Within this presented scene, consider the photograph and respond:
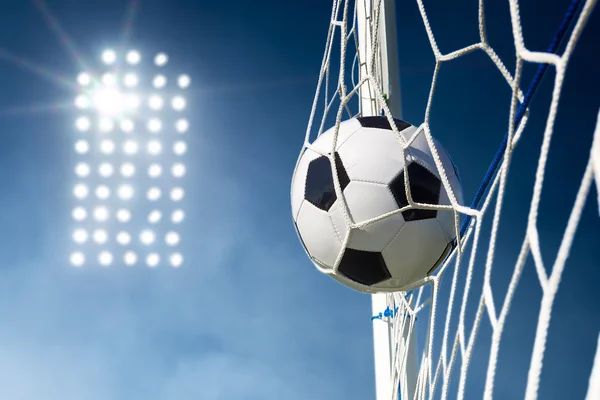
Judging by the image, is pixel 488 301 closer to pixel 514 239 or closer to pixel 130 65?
pixel 514 239

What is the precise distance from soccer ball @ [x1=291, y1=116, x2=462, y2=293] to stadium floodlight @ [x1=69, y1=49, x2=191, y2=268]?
18.4 ft

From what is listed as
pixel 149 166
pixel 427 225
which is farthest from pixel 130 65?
pixel 427 225

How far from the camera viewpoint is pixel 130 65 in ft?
23.9

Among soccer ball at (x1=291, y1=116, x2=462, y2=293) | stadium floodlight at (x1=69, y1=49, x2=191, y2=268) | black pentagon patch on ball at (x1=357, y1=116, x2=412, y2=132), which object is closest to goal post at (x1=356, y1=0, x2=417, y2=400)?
black pentagon patch on ball at (x1=357, y1=116, x2=412, y2=132)

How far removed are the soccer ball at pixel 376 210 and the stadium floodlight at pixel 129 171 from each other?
220 inches

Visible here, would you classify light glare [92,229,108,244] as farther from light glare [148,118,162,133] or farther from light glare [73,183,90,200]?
light glare [148,118,162,133]

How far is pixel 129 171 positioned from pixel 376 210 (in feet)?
20.1

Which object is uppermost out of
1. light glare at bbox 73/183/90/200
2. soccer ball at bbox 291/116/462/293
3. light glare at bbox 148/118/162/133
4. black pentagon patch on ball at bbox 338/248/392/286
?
light glare at bbox 148/118/162/133

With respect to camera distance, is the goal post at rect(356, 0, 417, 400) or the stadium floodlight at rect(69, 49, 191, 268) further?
the stadium floodlight at rect(69, 49, 191, 268)

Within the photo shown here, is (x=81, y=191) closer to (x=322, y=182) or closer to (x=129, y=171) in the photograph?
(x=129, y=171)

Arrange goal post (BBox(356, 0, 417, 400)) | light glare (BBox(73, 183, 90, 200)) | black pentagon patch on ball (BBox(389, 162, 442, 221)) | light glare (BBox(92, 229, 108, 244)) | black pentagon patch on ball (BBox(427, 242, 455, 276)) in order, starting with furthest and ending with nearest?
light glare (BBox(92, 229, 108, 244))
light glare (BBox(73, 183, 90, 200))
goal post (BBox(356, 0, 417, 400))
black pentagon patch on ball (BBox(427, 242, 455, 276))
black pentagon patch on ball (BBox(389, 162, 442, 221))

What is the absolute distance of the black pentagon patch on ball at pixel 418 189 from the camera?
1.57 m

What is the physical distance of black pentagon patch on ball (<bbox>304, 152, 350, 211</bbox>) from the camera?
1617 mm

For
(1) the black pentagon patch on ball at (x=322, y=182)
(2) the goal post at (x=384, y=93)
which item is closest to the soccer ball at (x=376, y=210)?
(1) the black pentagon patch on ball at (x=322, y=182)
